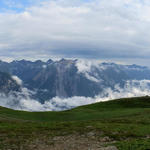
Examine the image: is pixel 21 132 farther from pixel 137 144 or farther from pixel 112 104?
pixel 112 104

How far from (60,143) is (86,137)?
563 centimetres

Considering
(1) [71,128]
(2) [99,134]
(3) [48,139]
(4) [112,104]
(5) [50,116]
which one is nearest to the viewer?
(3) [48,139]

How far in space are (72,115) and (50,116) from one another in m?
7.84

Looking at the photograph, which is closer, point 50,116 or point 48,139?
point 48,139

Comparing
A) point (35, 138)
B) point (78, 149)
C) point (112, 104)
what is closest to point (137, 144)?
point (78, 149)

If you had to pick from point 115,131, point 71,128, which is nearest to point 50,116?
point 71,128

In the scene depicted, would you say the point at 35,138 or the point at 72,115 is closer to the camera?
the point at 35,138

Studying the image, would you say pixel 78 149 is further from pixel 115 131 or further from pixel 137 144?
pixel 115 131

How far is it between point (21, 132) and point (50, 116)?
3353 cm

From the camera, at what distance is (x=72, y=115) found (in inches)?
2862

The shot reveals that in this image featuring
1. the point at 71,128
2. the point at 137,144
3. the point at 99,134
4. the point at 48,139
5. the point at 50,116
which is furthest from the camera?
the point at 50,116

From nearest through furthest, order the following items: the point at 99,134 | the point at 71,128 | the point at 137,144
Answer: the point at 137,144 → the point at 99,134 → the point at 71,128

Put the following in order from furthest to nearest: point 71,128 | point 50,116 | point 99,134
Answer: point 50,116 → point 71,128 → point 99,134

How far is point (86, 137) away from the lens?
36750 mm
